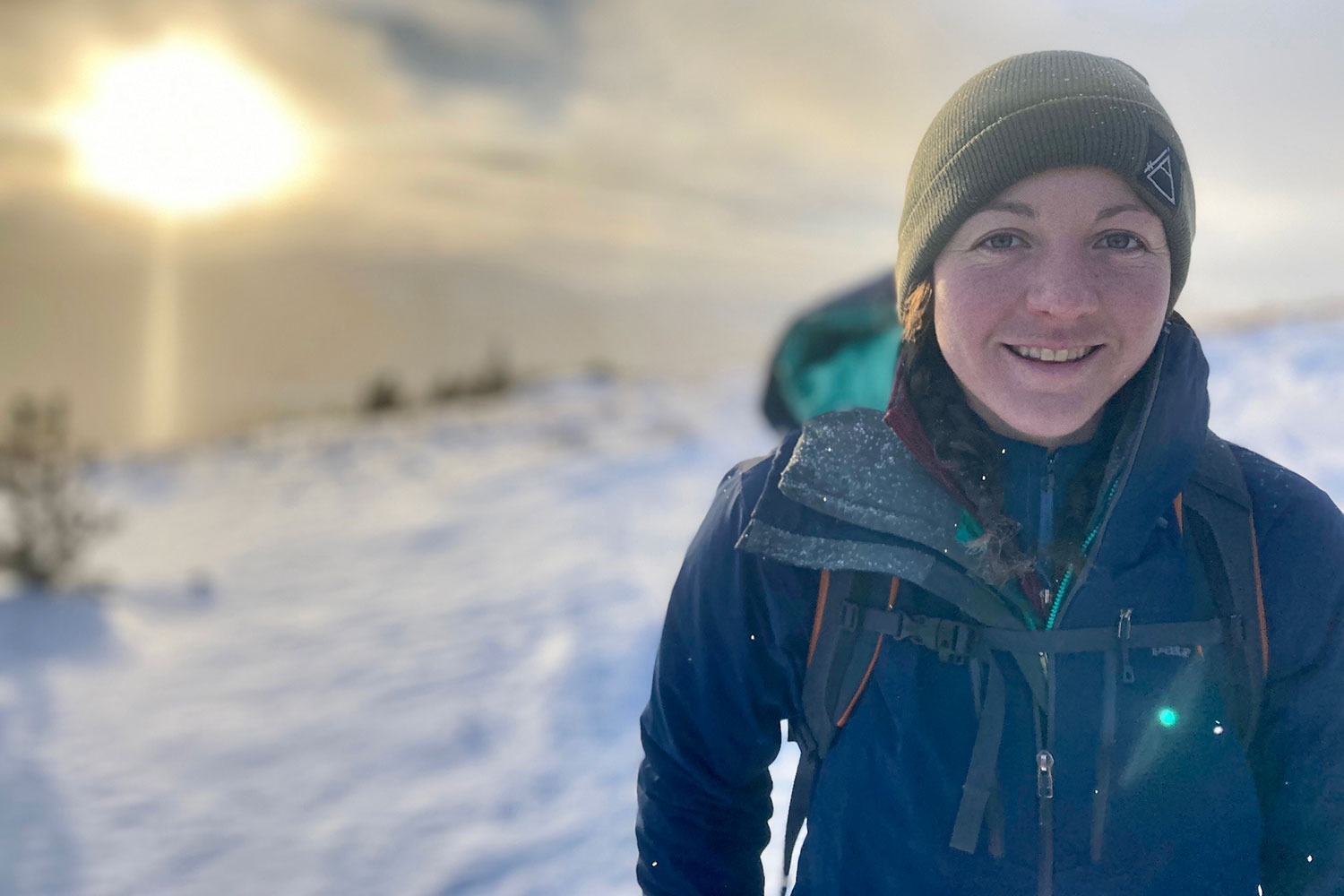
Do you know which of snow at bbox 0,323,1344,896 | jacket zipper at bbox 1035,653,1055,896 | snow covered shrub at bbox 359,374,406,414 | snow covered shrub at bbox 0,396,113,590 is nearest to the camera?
jacket zipper at bbox 1035,653,1055,896

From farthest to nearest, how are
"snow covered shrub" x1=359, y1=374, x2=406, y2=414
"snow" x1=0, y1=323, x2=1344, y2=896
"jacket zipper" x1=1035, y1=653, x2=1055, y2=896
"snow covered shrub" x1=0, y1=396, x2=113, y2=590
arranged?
1. "snow covered shrub" x1=359, y1=374, x2=406, y2=414
2. "snow covered shrub" x1=0, y1=396, x2=113, y2=590
3. "snow" x1=0, y1=323, x2=1344, y2=896
4. "jacket zipper" x1=1035, y1=653, x2=1055, y2=896

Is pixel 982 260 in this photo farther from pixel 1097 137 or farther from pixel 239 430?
pixel 239 430

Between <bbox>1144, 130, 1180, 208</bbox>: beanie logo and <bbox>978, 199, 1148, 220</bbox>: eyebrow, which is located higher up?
<bbox>1144, 130, 1180, 208</bbox>: beanie logo

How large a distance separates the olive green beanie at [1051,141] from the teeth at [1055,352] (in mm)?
248

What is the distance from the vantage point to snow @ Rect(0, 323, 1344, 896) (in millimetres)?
3240

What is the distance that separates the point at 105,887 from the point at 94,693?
214 cm

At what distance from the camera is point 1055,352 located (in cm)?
129

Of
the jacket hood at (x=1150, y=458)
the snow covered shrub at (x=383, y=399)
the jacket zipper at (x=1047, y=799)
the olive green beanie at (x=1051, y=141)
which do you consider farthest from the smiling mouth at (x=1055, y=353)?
the snow covered shrub at (x=383, y=399)

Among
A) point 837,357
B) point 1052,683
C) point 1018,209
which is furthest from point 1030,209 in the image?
point 837,357

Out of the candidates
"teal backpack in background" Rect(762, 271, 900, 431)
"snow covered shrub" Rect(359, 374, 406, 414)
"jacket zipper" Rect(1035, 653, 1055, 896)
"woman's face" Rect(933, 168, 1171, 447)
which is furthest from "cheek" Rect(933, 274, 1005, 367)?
"snow covered shrub" Rect(359, 374, 406, 414)

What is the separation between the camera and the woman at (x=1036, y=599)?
1235 millimetres

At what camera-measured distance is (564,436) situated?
35.8ft

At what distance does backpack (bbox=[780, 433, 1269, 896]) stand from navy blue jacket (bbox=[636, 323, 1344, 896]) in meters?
0.02

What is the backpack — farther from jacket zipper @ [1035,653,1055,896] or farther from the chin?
the chin
